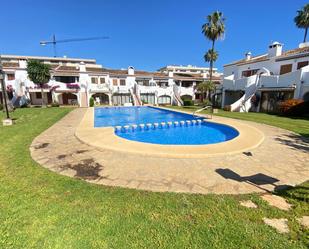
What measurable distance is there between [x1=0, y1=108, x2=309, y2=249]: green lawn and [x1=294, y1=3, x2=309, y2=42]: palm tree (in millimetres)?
41239

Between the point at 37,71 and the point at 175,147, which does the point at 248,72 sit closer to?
the point at 175,147

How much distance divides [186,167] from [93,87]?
1204 inches

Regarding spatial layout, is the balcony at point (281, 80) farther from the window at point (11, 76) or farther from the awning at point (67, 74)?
the window at point (11, 76)

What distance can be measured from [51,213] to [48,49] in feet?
281

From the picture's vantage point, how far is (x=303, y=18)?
31.7m

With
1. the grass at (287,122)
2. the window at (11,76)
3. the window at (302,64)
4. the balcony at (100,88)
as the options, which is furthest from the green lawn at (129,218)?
the window at (11,76)

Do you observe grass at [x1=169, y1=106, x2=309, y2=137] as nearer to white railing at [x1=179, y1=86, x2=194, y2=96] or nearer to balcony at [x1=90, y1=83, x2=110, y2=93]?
white railing at [x1=179, y1=86, x2=194, y2=96]

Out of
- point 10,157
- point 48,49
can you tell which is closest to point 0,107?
point 10,157

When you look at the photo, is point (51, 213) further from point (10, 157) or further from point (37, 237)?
point (10, 157)

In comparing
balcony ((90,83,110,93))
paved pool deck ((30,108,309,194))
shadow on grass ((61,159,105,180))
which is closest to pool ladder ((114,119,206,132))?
paved pool deck ((30,108,309,194))

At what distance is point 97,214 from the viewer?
333 cm

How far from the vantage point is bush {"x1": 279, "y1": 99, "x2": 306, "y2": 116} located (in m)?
17.3

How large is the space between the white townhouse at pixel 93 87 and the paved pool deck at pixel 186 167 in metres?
26.5

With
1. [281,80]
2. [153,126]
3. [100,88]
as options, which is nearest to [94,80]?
[100,88]
